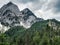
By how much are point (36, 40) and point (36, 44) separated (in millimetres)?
7679

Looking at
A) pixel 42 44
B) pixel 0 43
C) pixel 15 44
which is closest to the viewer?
pixel 0 43

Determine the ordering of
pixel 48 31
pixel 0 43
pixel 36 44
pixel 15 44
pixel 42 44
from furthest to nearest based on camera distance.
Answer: pixel 48 31, pixel 15 44, pixel 36 44, pixel 42 44, pixel 0 43

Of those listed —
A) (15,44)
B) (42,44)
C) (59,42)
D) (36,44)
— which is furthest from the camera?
(15,44)

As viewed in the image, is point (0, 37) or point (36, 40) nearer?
point (0, 37)

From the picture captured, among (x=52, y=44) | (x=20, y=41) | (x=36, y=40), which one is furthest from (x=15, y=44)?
(x=52, y=44)

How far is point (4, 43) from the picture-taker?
2167 inches

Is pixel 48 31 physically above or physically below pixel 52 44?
above

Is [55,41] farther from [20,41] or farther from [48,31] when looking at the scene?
[48,31]

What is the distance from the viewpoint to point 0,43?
54.2 meters

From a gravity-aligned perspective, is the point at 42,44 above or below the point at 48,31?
below

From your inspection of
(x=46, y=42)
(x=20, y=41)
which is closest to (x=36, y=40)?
(x=20, y=41)

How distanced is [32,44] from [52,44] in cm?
1760

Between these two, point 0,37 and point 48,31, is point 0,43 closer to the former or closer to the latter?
point 0,37

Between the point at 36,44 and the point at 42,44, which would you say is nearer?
the point at 42,44
